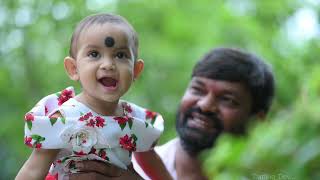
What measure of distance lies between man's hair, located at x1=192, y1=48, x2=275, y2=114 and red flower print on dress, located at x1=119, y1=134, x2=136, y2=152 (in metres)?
1.37

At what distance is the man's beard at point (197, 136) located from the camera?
3641mm

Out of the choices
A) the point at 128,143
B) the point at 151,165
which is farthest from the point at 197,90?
the point at 128,143

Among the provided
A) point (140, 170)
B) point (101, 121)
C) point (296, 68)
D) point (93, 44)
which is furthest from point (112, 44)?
point (296, 68)

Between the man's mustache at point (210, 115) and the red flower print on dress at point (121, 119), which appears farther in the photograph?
the man's mustache at point (210, 115)

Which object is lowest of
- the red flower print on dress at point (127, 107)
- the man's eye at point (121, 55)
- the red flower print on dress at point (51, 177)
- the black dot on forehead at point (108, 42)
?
the red flower print on dress at point (51, 177)

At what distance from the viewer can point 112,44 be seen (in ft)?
7.37

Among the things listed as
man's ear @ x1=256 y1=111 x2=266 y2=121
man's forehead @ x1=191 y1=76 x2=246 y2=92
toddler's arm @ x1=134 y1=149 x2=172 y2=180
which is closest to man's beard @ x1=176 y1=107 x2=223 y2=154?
man's forehead @ x1=191 y1=76 x2=246 y2=92

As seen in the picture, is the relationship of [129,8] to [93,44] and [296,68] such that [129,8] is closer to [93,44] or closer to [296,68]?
[296,68]

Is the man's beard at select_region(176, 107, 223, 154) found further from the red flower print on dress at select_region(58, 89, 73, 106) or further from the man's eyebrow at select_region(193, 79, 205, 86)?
the red flower print on dress at select_region(58, 89, 73, 106)

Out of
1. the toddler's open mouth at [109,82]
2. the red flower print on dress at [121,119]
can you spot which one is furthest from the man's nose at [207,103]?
the toddler's open mouth at [109,82]

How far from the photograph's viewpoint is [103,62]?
2.22 m

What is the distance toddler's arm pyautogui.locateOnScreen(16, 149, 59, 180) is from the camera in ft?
7.18

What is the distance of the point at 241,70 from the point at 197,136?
0.37 metres

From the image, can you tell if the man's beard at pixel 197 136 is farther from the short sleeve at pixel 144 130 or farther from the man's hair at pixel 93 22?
the man's hair at pixel 93 22
